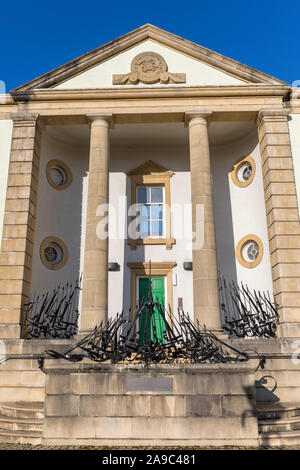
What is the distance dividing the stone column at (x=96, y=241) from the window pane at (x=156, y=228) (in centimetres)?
353

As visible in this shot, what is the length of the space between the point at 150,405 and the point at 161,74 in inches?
454

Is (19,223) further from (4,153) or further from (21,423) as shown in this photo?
(21,423)

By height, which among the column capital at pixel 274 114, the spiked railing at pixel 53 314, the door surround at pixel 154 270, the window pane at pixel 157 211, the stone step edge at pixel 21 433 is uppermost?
the column capital at pixel 274 114

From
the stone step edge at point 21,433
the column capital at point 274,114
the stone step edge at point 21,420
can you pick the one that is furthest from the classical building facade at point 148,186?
the stone step edge at point 21,433

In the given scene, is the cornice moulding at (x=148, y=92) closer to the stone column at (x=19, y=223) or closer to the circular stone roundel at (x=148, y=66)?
the circular stone roundel at (x=148, y=66)

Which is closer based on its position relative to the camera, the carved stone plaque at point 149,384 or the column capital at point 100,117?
the carved stone plaque at point 149,384

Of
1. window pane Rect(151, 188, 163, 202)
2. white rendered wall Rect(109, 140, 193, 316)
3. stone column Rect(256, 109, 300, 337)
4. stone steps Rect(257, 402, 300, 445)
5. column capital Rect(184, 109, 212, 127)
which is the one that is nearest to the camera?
stone steps Rect(257, 402, 300, 445)

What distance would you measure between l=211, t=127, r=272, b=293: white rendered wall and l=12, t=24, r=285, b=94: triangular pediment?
2543 millimetres

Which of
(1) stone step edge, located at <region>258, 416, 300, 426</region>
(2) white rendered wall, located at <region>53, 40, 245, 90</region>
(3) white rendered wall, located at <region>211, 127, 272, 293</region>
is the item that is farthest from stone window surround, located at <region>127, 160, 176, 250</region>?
(1) stone step edge, located at <region>258, 416, 300, 426</region>

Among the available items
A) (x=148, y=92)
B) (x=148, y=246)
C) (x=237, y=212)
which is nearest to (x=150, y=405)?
(x=148, y=246)

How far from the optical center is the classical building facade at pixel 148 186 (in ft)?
43.4

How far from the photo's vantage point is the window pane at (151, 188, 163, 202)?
693 inches

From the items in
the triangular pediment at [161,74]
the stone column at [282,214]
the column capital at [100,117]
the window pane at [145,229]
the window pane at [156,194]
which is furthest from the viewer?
the window pane at [156,194]

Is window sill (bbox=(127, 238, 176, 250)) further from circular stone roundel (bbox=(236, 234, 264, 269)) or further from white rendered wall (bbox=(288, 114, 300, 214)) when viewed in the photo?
white rendered wall (bbox=(288, 114, 300, 214))
